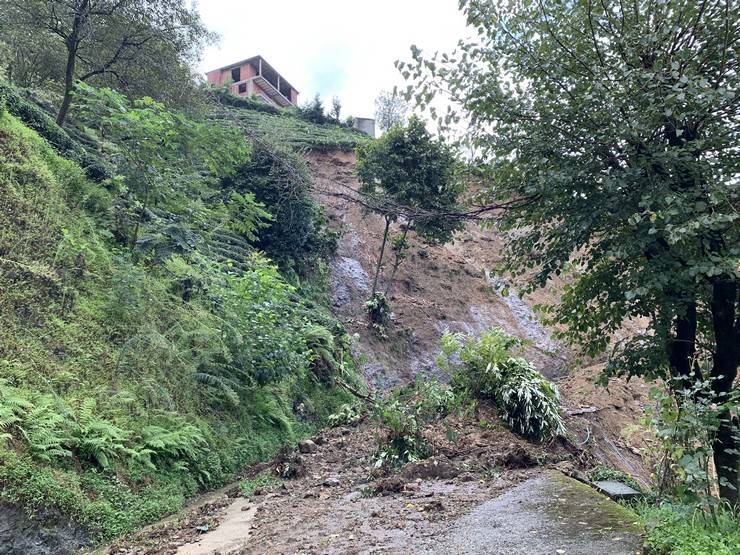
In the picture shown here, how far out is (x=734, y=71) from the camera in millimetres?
3707

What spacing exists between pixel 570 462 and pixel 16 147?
931cm

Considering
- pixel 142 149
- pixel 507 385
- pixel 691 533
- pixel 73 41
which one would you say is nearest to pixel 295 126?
pixel 73 41

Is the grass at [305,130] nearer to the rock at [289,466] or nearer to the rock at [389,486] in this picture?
the rock at [289,466]

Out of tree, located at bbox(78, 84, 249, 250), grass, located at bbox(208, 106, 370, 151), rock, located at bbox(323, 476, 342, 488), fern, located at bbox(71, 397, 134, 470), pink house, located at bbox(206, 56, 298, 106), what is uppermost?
pink house, located at bbox(206, 56, 298, 106)

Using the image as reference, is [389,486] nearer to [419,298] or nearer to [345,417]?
[345,417]

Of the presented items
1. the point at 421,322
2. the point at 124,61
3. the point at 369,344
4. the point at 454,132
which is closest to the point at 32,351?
the point at 454,132

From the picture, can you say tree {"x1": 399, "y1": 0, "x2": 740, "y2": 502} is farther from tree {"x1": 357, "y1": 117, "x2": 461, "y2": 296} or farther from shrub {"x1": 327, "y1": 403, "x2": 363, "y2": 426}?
tree {"x1": 357, "y1": 117, "x2": 461, "y2": 296}

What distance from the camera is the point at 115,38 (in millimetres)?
11586

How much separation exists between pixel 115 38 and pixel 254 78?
28.2m

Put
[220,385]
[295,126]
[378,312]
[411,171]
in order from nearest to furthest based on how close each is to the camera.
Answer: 1. [220,385]
2. [411,171]
3. [378,312]
4. [295,126]

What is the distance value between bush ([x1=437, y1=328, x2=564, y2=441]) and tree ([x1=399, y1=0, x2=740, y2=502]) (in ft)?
9.49

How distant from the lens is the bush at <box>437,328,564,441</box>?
721cm

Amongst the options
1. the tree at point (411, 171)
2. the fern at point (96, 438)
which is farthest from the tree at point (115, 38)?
the fern at point (96, 438)

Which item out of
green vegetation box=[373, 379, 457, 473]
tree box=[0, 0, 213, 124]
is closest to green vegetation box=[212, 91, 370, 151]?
tree box=[0, 0, 213, 124]
